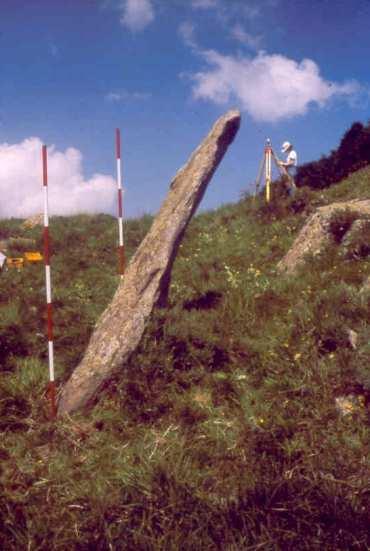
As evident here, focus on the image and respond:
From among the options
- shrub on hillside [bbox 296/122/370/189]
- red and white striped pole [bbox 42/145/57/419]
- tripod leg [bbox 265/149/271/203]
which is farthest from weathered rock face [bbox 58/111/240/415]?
shrub on hillside [bbox 296/122/370/189]

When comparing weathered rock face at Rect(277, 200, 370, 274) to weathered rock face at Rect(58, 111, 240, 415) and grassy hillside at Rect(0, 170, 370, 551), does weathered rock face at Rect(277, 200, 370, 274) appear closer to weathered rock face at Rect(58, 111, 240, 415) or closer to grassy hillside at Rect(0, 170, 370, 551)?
grassy hillside at Rect(0, 170, 370, 551)

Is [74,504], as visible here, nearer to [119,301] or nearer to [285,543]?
[285,543]

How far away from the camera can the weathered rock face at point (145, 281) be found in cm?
514

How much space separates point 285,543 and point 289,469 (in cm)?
80

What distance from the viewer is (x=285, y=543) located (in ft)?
9.41

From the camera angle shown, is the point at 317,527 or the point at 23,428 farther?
the point at 23,428

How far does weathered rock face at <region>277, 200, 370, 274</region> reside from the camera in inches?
320

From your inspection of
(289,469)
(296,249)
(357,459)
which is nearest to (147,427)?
(289,469)

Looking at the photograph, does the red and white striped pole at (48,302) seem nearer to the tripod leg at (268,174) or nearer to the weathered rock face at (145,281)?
the weathered rock face at (145,281)

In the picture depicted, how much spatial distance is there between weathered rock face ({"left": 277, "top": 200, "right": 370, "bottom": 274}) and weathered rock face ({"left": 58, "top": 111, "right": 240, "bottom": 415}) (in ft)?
7.32

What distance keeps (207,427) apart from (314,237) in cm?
472

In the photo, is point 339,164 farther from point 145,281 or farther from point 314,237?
point 145,281

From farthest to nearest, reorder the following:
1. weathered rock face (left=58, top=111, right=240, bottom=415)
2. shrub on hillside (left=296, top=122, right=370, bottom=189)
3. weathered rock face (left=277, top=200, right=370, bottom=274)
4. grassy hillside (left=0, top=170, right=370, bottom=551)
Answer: shrub on hillside (left=296, top=122, right=370, bottom=189)
weathered rock face (left=277, top=200, right=370, bottom=274)
weathered rock face (left=58, top=111, right=240, bottom=415)
grassy hillside (left=0, top=170, right=370, bottom=551)

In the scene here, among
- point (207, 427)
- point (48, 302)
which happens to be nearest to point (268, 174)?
point (48, 302)
